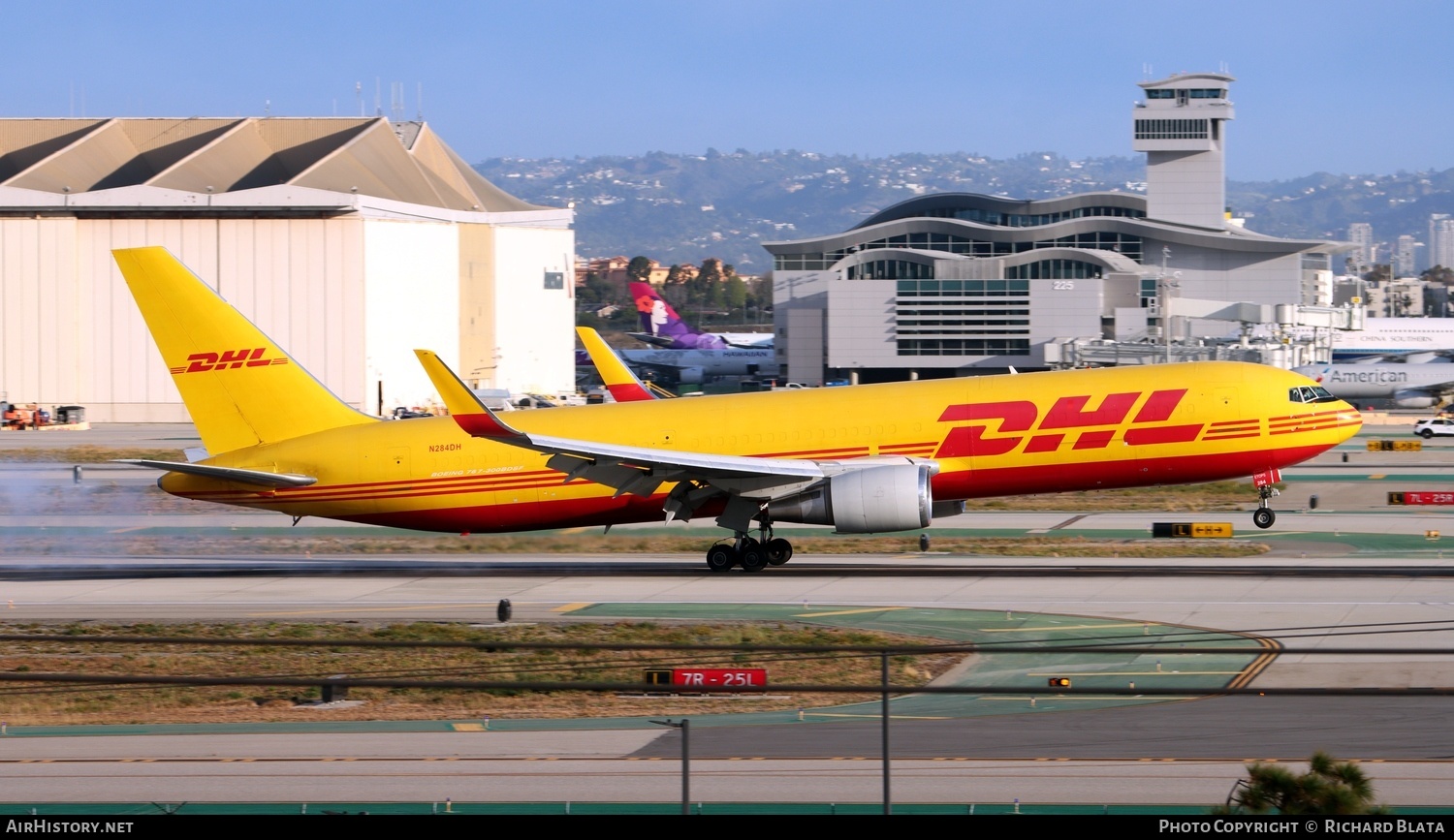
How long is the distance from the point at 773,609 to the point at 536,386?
12023cm

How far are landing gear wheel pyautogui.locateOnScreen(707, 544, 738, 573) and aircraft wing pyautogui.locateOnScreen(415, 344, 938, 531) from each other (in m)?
0.78

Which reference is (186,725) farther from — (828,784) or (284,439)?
(284,439)

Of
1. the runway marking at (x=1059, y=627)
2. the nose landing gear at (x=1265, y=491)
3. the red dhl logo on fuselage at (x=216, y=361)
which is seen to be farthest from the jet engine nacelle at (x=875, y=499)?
the red dhl logo on fuselage at (x=216, y=361)

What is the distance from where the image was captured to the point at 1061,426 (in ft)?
107

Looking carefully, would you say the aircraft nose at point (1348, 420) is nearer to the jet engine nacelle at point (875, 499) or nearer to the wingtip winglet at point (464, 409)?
the jet engine nacelle at point (875, 499)

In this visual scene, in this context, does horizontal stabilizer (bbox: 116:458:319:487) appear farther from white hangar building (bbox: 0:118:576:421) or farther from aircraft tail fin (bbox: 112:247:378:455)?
white hangar building (bbox: 0:118:576:421)

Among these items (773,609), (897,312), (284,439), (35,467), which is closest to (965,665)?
(773,609)

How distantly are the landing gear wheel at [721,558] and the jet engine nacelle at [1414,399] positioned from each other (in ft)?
303

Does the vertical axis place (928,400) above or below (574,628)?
above

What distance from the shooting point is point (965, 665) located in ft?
70.6

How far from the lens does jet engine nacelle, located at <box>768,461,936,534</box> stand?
31328 millimetres

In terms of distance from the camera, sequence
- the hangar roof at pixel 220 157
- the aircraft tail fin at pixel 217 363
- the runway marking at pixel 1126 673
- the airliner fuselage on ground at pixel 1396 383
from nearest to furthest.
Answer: the runway marking at pixel 1126 673 → the aircraft tail fin at pixel 217 363 → the airliner fuselage on ground at pixel 1396 383 → the hangar roof at pixel 220 157

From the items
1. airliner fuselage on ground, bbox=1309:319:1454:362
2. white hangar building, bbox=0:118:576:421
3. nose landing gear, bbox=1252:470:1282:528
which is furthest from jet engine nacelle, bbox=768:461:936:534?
airliner fuselage on ground, bbox=1309:319:1454:362

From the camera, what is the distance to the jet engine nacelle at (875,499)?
103 feet
